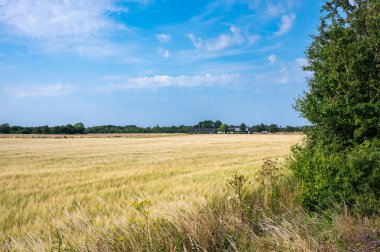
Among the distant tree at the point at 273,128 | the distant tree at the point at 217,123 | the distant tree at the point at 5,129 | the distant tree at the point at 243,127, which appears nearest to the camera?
the distant tree at the point at 5,129

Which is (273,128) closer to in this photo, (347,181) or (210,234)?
(347,181)

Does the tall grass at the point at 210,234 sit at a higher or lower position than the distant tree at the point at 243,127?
lower

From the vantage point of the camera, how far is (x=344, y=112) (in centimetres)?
776

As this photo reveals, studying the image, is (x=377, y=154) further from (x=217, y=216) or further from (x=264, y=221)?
(x=217, y=216)

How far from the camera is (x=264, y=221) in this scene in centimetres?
591

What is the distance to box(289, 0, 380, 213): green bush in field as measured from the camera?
6438mm

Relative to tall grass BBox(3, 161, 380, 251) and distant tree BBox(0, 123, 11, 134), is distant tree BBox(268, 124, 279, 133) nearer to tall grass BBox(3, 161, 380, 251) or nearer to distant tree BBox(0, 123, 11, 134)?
distant tree BBox(0, 123, 11, 134)

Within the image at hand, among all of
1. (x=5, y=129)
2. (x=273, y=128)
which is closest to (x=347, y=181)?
(x=5, y=129)

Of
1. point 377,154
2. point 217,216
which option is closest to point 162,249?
point 217,216

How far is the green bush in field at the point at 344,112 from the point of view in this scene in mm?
6438

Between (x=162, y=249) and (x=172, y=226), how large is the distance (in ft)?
2.86

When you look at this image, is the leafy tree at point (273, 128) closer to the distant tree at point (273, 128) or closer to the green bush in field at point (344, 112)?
the distant tree at point (273, 128)

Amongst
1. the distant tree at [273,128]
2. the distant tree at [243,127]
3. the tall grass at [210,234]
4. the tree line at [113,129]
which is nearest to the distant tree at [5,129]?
the tree line at [113,129]

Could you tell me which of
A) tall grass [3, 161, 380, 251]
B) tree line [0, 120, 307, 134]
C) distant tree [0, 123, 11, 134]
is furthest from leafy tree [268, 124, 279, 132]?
tall grass [3, 161, 380, 251]
